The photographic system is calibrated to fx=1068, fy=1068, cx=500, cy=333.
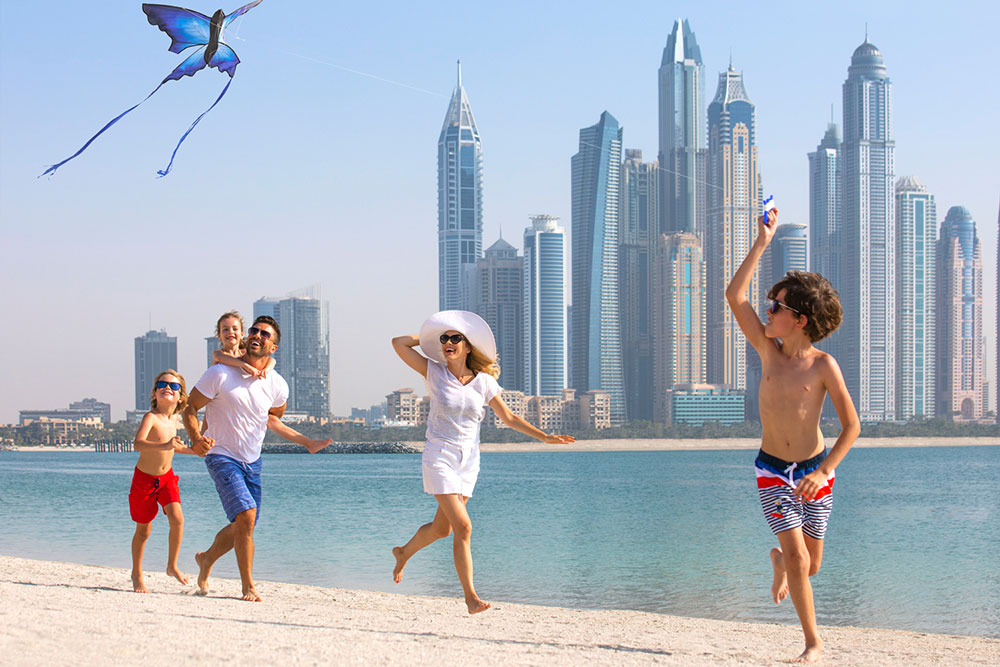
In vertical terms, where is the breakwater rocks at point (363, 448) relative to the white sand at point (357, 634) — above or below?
below

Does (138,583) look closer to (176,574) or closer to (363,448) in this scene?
(176,574)

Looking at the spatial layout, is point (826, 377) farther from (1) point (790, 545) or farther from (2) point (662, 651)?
(2) point (662, 651)

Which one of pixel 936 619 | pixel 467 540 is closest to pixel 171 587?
pixel 467 540

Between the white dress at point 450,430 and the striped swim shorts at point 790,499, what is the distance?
1.64 metres

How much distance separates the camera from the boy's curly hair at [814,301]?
5.59 m

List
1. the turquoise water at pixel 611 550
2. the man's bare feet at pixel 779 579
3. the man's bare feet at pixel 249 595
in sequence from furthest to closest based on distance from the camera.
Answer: the turquoise water at pixel 611 550 < the man's bare feet at pixel 249 595 < the man's bare feet at pixel 779 579

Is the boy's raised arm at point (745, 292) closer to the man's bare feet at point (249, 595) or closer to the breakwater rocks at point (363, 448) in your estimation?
the man's bare feet at point (249, 595)

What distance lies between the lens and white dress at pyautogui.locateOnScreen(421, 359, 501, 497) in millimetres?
6211

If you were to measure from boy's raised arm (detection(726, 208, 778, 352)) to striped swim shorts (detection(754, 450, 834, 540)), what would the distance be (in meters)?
0.63

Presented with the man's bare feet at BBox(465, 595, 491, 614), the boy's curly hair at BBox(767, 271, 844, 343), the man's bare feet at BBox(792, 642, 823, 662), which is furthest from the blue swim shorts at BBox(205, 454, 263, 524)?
the boy's curly hair at BBox(767, 271, 844, 343)

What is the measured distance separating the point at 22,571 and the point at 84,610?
4352 millimetres

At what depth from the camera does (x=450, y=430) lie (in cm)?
A: 624

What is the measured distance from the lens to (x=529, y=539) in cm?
2172

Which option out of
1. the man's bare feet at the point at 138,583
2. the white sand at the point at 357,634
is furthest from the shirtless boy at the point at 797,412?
the man's bare feet at the point at 138,583
